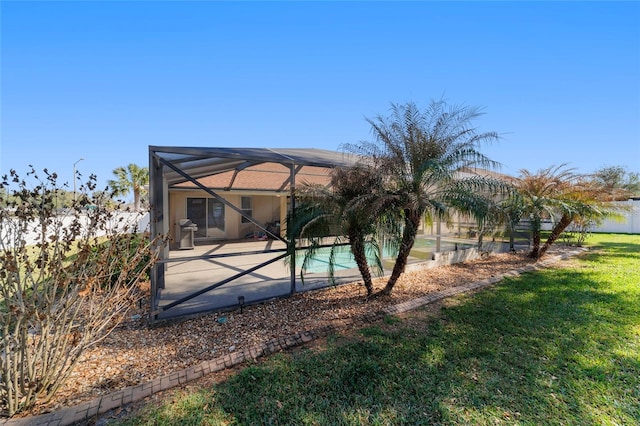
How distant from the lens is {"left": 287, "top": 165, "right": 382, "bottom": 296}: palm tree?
5.56m

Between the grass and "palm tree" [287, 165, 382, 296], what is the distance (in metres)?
1.88

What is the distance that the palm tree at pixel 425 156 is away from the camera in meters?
5.74

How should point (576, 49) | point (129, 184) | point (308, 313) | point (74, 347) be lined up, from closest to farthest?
point (74, 347), point (308, 313), point (576, 49), point (129, 184)

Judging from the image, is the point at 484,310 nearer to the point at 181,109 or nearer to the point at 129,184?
the point at 181,109

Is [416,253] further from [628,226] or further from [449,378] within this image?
[628,226]

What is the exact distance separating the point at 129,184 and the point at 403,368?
1053 inches

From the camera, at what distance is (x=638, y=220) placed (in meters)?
22.1

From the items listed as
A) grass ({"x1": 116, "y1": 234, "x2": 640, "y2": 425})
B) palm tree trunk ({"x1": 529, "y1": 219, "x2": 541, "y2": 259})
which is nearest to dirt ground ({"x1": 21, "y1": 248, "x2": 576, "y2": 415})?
grass ({"x1": 116, "y1": 234, "x2": 640, "y2": 425})

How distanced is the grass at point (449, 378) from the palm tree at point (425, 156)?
2.12m

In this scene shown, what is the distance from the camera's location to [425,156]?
5922 mm

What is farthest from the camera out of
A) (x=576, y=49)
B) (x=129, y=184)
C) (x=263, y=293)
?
(x=129, y=184)

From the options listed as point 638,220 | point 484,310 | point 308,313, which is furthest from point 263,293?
point 638,220

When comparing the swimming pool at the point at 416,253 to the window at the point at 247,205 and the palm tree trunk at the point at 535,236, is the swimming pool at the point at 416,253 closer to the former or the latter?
the palm tree trunk at the point at 535,236

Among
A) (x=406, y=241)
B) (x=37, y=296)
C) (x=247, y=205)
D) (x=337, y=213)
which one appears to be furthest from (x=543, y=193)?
(x=247, y=205)
